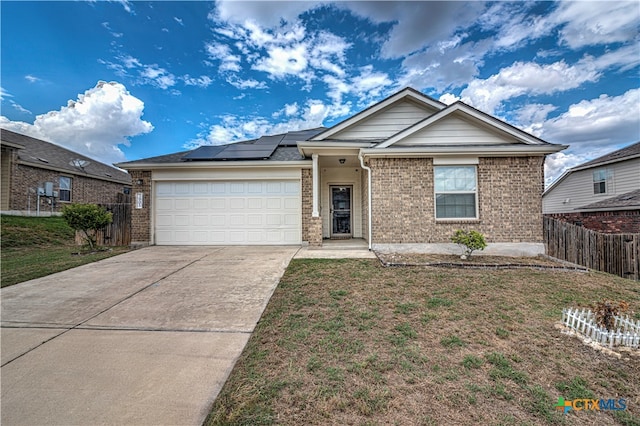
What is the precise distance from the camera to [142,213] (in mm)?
10562

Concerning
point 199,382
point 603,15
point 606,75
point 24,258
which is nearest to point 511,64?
point 603,15

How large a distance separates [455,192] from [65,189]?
907 inches

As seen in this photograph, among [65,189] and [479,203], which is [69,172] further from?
[479,203]

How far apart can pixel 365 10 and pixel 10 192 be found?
1965 centimetres

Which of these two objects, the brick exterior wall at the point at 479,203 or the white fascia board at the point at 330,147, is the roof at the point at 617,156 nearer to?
the brick exterior wall at the point at 479,203

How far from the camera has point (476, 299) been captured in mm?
4859

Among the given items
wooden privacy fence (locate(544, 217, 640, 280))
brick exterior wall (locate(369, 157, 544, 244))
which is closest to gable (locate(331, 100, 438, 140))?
brick exterior wall (locate(369, 157, 544, 244))

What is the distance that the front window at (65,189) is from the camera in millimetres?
18264

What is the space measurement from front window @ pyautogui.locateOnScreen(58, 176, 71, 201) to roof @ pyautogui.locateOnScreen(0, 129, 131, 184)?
60 cm

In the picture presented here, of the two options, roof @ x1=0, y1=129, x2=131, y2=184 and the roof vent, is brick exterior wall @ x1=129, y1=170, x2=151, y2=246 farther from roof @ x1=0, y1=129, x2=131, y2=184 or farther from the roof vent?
the roof vent

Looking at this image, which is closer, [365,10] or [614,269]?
[614,269]

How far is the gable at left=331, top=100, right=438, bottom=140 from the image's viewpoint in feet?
33.7

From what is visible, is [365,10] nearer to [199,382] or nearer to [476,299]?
[476,299]

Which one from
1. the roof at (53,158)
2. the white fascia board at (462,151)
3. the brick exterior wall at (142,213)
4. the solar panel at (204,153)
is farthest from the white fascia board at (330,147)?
the roof at (53,158)
